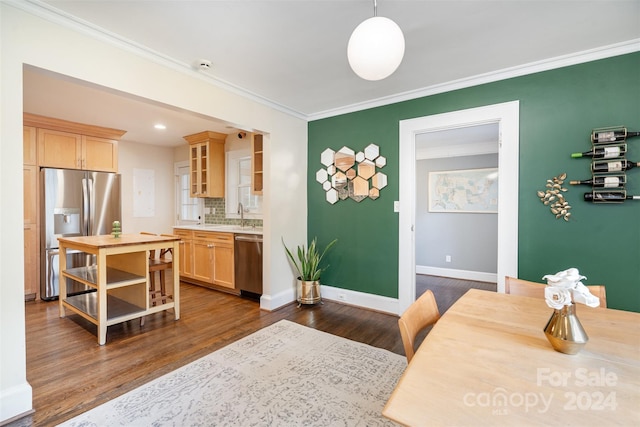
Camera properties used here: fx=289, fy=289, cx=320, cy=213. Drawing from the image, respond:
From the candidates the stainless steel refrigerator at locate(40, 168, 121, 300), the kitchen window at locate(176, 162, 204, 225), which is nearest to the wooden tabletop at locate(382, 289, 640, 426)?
the stainless steel refrigerator at locate(40, 168, 121, 300)

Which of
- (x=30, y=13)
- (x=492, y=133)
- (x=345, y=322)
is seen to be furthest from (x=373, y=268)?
(x=30, y=13)

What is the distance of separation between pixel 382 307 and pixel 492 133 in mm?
3133

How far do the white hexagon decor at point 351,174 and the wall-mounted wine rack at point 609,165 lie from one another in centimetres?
176

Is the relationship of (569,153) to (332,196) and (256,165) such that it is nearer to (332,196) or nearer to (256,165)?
(332,196)

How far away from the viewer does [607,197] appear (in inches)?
86.5

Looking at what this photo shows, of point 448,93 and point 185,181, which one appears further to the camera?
point 185,181

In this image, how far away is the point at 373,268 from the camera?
347 cm

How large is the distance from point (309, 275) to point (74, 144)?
387 cm

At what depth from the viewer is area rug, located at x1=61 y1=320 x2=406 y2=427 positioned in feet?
5.51

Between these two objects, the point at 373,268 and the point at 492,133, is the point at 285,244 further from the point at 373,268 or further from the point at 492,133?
the point at 492,133

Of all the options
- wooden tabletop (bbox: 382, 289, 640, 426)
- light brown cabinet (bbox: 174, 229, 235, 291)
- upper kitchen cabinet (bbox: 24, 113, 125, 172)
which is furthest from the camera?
light brown cabinet (bbox: 174, 229, 235, 291)

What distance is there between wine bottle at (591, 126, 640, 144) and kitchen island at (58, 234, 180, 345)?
387 centimetres

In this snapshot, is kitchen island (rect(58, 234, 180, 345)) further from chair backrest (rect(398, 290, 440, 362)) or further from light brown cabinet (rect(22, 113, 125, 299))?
chair backrest (rect(398, 290, 440, 362))

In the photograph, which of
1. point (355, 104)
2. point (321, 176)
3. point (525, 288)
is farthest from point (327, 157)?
point (525, 288)
